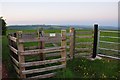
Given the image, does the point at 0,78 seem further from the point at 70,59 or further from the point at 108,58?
the point at 108,58

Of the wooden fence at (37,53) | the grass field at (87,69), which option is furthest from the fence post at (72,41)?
the grass field at (87,69)

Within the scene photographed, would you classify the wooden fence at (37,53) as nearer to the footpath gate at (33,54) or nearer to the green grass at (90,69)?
the footpath gate at (33,54)

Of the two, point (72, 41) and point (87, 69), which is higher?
point (72, 41)

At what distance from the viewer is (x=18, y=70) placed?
7.32 meters

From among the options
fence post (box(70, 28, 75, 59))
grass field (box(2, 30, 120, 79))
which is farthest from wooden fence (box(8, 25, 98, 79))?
grass field (box(2, 30, 120, 79))

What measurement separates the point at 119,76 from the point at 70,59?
9.03 ft

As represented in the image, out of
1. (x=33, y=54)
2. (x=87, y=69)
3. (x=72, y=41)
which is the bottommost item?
(x=87, y=69)

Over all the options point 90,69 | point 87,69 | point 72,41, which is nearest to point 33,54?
point 87,69

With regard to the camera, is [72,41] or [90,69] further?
[72,41]

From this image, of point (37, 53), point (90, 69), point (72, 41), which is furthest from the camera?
point (72, 41)

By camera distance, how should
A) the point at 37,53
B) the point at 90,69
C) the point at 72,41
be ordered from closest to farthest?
the point at 37,53 → the point at 90,69 → the point at 72,41

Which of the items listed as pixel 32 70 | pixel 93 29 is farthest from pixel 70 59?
pixel 32 70

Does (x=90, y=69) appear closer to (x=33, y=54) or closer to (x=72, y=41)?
(x=72, y=41)

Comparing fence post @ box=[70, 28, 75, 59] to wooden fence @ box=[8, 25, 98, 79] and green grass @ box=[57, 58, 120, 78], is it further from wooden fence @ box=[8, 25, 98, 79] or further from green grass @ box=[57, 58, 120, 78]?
green grass @ box=[57, 58, 120, 78]
